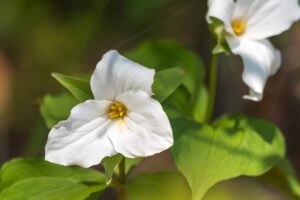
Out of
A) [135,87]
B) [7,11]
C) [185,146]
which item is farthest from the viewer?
[7,11]

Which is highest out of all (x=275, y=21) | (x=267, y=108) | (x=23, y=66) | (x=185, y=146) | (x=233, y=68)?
(x=275, y=21)

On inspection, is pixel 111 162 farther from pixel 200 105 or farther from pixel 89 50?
pixel 89 50

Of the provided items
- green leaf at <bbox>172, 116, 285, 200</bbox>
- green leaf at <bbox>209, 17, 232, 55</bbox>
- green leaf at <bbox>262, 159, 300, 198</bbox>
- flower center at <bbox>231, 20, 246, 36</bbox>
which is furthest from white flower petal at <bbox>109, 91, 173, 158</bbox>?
green leaf at <bbox>262, 159, 300, 198</bbox>

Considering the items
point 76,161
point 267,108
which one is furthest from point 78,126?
point 267,108

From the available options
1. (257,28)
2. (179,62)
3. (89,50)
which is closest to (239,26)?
(257,28)

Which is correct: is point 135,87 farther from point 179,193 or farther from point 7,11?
point 7,11

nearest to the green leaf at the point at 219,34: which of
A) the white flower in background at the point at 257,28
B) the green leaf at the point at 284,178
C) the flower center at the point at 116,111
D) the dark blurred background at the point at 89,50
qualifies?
the white flower in background at the point at 257,28

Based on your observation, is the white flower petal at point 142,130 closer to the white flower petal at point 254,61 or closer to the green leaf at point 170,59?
the white flower petal at point 254,61
